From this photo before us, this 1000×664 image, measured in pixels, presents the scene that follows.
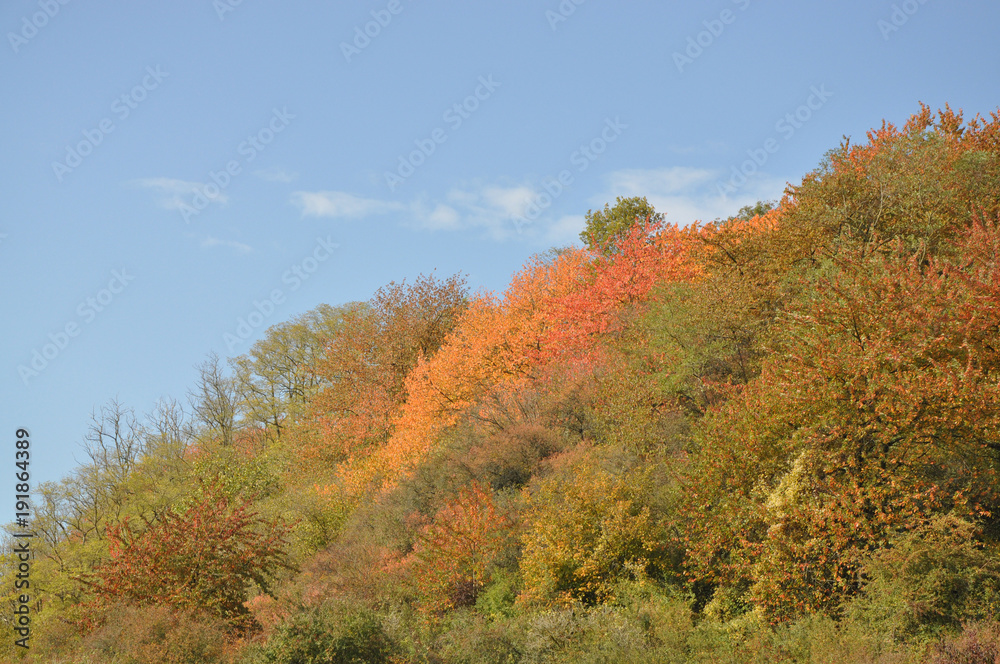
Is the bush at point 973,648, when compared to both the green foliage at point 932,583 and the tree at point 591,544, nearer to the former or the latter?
the green foliage at point 932,583

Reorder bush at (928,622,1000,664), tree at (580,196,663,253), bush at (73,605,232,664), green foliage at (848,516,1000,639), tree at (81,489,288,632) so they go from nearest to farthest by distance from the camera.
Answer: bush at (928,622,1000,664) < green foliage at (848,516,1000,639) < bush at (73,605,232,664) < tree at (81,489,288,632) < tree at (580,196,663,253)

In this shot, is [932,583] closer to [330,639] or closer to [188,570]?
[330,639]

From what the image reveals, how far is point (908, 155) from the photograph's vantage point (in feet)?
73.7

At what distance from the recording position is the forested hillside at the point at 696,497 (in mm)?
11406

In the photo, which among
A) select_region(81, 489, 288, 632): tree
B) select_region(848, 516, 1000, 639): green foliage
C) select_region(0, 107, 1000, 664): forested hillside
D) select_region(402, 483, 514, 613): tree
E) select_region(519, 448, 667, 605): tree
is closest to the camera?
select_region(848, 516, 1000, 639): green foliage

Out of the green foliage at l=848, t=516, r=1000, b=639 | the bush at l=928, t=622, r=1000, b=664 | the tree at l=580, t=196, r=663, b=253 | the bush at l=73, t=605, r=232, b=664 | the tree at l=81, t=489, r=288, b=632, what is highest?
the tree at l=580, t=196, r=663, b=253

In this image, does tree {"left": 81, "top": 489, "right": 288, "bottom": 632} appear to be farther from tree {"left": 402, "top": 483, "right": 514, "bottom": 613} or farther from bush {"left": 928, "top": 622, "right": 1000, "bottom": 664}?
bush {"left": 928, "top": 622, "right": 1000, "bottom": 664}

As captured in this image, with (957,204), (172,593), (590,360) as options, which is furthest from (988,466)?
(172,593)

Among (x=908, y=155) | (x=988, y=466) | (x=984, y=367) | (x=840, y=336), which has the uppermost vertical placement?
(x=908, y=155)

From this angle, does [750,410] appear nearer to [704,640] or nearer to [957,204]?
[704,640]

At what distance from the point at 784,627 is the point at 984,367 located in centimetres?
547

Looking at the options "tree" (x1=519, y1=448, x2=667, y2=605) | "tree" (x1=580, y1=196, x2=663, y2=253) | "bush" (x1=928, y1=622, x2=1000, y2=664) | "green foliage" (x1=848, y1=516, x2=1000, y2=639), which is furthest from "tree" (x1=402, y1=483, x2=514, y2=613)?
"tree" (x1=580, y1=196, x2=663, y2=253)

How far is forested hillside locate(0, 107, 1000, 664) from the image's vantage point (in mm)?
11406

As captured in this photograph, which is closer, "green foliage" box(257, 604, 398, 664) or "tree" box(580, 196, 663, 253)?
"green foliage" box(257, 604, 398, 664)
